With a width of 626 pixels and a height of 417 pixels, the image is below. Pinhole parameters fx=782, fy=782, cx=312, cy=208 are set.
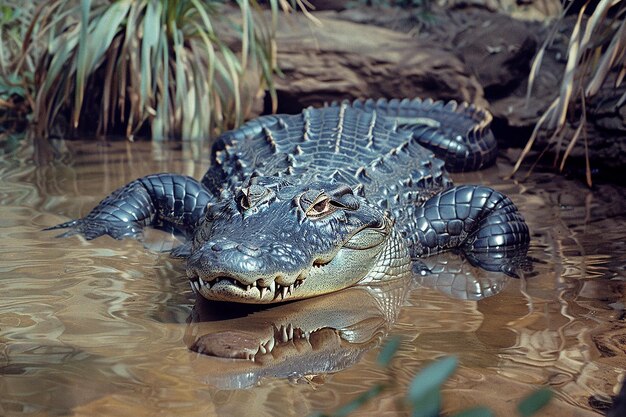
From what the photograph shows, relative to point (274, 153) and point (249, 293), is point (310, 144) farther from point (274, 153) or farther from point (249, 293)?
point (249, 293)

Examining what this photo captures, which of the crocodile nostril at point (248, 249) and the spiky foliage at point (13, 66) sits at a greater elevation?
the crocodile nostril at point (248, 249)

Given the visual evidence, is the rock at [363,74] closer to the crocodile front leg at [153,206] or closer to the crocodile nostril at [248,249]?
the crocodile front leg at [153,206]

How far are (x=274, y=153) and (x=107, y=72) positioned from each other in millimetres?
3186

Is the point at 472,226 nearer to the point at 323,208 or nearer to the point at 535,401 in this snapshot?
the point at 323,208

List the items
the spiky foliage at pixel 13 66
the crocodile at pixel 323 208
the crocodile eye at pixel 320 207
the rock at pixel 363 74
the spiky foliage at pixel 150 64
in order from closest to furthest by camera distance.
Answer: the crocodile at pixel 323 208
the crocodile eye at pixel 320 207
the spiky foliage at pixel 150 64
the rock at pixel 363 74
the spiky foliage at pixel 13 66

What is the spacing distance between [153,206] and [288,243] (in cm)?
186

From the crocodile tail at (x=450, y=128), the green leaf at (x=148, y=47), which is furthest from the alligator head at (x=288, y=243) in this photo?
the green leaf at (x=148, y=47)

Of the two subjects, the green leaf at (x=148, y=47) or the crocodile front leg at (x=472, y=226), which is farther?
the green leaf at (x=148, y=47)

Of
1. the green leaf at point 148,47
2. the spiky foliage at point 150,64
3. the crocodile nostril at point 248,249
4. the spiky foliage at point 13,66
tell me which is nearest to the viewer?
the crocodile nostril at point 248,249

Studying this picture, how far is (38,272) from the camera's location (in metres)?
3.47

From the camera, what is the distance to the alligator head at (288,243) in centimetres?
280

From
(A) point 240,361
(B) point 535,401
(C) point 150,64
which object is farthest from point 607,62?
(C) point 150,64

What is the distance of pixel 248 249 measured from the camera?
2822mm

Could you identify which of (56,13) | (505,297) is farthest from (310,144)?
(56,13)
